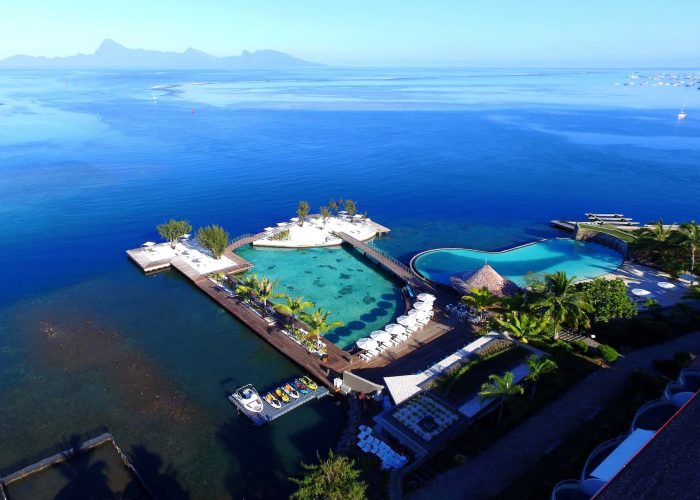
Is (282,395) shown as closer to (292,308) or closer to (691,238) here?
(292,308)

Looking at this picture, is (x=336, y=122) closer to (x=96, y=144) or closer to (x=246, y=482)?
(x=96, y=144)

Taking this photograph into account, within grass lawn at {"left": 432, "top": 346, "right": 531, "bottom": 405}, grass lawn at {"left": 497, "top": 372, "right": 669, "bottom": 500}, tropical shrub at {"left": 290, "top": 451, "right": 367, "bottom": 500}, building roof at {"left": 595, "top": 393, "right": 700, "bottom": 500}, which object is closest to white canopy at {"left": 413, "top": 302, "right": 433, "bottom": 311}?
grass lawn at {"left": 432, "top": 346, "right": 531, "bottom": 405}

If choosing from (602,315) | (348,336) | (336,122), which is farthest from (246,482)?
(336,122)

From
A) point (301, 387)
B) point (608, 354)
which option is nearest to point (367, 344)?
point (301, 387)

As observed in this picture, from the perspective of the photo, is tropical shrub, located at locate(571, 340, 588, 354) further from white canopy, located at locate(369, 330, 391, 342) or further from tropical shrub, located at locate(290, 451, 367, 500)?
tropical shrub, located at locate(290, 451, 367, 500)

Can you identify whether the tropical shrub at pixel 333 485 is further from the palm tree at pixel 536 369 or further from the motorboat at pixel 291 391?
the palm tree at pixel 536 369
